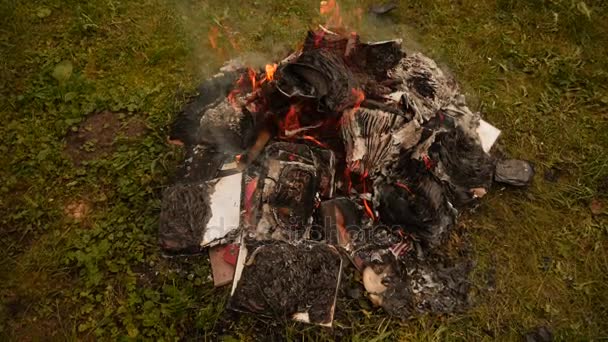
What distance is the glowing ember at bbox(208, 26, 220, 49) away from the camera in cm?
454

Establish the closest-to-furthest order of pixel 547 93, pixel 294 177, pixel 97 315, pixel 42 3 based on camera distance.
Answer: pixel 97 315, pixel 294 177, pixel 547 93, pixel 42 3

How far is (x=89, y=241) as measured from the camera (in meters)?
3.36

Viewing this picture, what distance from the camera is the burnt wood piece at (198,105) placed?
3.81 metres

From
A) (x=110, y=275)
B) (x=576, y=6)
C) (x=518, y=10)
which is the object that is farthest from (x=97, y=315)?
(x=576, y=6)

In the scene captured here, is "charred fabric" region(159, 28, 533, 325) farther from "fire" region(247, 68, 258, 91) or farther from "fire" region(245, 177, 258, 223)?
"fire" region(247, 68, 258, 91)

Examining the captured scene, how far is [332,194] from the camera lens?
11.1ft

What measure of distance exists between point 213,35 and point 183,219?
2.26 meters

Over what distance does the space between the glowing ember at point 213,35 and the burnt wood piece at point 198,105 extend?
20.9 inches

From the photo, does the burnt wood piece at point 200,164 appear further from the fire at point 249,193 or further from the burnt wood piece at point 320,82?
the burnt wood piece at point 320,82

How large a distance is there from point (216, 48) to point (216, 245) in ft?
7.31

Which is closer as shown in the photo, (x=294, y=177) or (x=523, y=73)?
(x=294, y=177)

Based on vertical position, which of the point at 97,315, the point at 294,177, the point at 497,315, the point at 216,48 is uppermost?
the point at 216,48

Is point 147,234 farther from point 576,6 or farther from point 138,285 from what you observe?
point 576,6

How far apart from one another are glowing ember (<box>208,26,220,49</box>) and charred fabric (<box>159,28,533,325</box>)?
1216 mm
